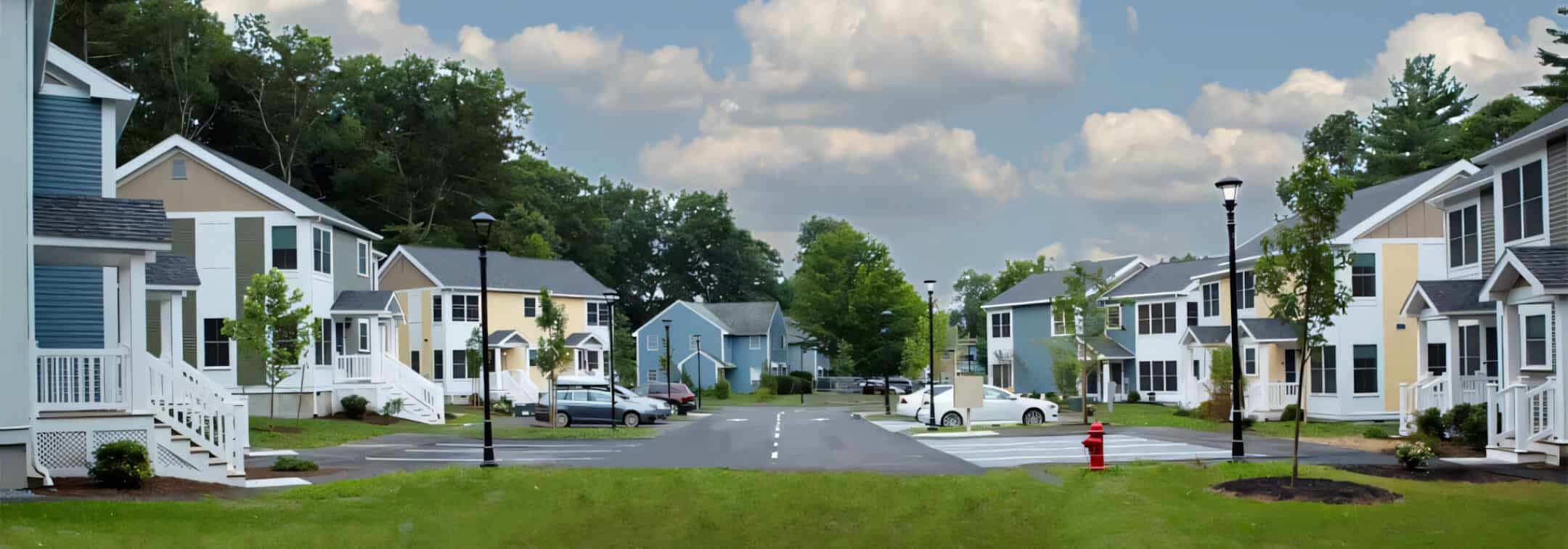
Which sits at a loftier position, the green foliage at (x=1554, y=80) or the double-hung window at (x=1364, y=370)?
the green foliage at (x=1554, y=80)

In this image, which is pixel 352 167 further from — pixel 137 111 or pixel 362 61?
pixel 137 111

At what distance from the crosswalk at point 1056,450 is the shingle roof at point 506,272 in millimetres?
30118

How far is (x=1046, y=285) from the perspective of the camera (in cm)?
6681

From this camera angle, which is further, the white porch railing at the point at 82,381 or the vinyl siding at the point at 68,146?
the vinyl siding at the point at 68,146

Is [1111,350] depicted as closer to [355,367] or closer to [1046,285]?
[1046,285]

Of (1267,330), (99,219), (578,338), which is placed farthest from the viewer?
(578,338)

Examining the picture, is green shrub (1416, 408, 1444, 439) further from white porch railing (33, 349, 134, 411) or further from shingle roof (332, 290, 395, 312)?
shingle roof (332, 290, 395, 312)

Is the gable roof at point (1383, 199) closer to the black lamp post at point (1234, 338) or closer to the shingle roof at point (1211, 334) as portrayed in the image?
the shingle roof at point (1211, 334)

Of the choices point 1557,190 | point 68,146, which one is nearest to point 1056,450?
point 1557,190

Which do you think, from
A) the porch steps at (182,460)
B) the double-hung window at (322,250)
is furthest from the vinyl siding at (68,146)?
the double-hung window at (322,250)

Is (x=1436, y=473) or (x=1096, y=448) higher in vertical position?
(x=1096, y=448)

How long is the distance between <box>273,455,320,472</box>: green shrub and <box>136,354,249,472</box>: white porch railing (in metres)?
1.78

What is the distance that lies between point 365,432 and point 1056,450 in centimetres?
1989

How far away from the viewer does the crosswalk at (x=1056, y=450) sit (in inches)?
928
